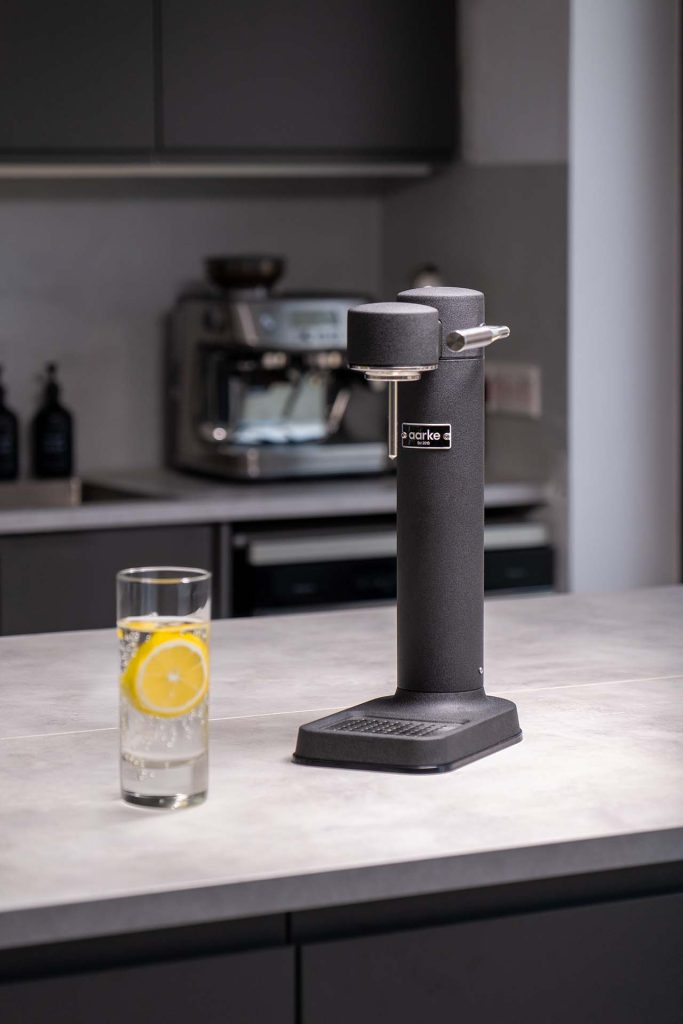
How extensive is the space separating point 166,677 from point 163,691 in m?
0.01

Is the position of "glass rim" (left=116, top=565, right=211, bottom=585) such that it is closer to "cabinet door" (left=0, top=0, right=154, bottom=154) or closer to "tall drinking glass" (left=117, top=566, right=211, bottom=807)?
"tall drinking glass" (left=117, top=566, right=211, bottom=807)

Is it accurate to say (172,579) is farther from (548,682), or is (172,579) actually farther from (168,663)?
(548,682)

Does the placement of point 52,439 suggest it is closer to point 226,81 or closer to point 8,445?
point 8,445

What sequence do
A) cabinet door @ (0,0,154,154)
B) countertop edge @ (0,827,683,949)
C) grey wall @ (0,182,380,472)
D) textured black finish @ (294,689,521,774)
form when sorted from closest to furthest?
countertop edge @ (0,827,683,949), textured black finish @ (294,689,521,774), cabinet door @ (0,0,154,154), grey wall @ (0,182,380,472)

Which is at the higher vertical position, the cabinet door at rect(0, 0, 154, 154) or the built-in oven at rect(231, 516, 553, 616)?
the cabinet door at rect(0, 0, 154, 154)

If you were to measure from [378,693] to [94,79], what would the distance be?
6.98 ft

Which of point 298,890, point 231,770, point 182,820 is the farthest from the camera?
point 231,770

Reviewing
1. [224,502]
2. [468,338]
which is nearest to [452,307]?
[468,338]

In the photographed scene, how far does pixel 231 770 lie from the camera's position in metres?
1.27

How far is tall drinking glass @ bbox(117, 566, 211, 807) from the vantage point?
1.16 metres

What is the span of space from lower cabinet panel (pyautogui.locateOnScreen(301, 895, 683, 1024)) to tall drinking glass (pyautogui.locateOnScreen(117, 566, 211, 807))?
16 centimetres

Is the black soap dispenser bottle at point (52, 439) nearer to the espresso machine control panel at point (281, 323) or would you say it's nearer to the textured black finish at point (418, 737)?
the espresso machine control panel at point (281, 323)

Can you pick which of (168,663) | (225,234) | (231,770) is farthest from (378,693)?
(225,234)

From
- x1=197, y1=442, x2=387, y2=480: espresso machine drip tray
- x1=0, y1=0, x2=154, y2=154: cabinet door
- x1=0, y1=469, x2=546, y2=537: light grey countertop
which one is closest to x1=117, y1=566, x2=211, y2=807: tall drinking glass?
x1=0, y1=469, x2=546, y2=537: light grey countertop
